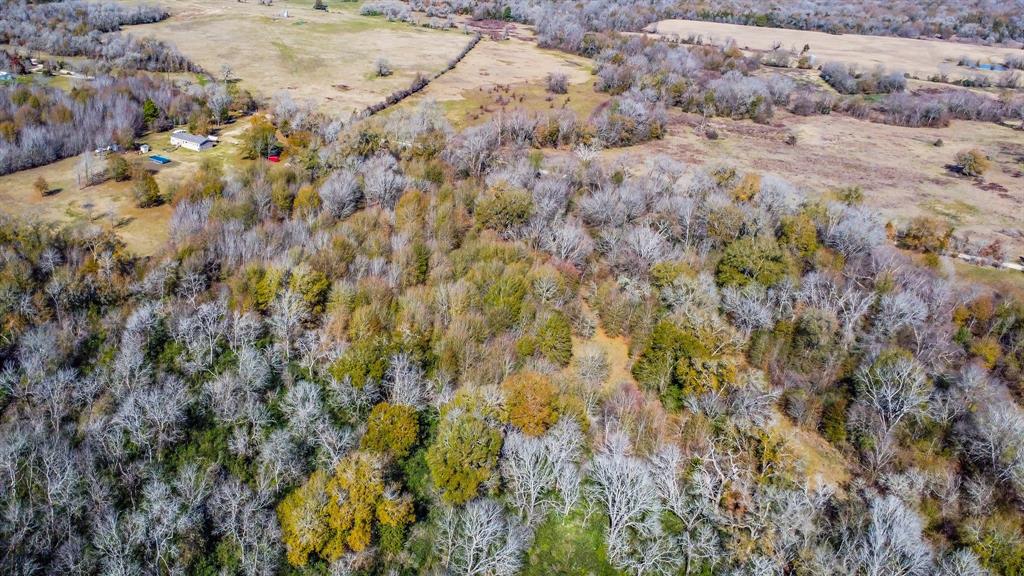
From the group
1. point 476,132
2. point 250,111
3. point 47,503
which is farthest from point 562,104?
point 47,503

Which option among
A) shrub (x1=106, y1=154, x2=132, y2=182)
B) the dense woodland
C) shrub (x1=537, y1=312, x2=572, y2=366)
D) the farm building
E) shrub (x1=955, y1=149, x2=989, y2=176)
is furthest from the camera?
shrub (x1=955, y1=149, x2=989, y2=176)

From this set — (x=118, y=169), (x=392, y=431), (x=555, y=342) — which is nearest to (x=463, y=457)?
(x=392, y=431)

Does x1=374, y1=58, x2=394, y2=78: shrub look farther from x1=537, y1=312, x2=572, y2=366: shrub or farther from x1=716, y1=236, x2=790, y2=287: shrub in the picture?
x1=537, y1=312, x2=572, y2=366: shrub

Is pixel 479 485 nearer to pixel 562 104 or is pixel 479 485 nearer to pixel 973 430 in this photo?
pixel 973 430

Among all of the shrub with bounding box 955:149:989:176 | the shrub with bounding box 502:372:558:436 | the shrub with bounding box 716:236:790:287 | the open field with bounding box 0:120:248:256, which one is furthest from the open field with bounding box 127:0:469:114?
the shrub with bounding box 955:149:989:176

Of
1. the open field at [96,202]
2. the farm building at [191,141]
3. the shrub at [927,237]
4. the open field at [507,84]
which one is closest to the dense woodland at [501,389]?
the shrub at [927,237]

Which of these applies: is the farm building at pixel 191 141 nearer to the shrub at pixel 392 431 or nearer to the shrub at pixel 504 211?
the shrub at pixel 504 211

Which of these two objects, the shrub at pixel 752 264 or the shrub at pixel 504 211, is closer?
the shrub at pixel 752 264
